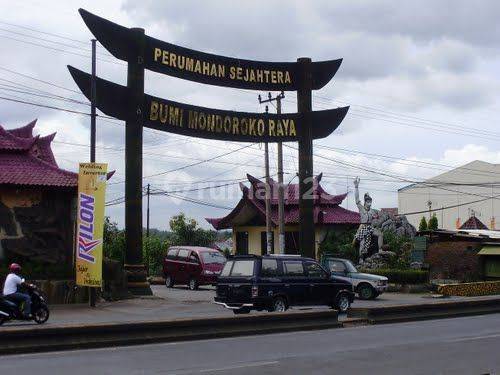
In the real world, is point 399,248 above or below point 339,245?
below

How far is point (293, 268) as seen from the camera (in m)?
21.3

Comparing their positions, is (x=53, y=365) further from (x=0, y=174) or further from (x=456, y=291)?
(x=456, y=291)

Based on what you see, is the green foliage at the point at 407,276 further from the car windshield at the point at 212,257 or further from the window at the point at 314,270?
the window at the point at 314,270

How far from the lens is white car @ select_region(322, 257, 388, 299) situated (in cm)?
2881

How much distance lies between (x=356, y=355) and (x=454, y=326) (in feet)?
21.7

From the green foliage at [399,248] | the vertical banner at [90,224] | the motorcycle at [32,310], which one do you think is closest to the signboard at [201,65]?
the vertical banner at [90,224]

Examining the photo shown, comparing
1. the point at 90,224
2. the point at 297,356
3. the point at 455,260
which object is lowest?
the point at 297,356

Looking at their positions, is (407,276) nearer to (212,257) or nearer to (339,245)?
(212,257)

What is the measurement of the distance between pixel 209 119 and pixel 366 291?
940 centimetres

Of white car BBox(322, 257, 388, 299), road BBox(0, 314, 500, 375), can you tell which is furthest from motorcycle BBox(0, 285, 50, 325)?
white car BBox(322, 257, 388, 299)

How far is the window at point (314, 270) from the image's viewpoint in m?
21.8

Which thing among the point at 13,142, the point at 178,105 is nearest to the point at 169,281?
the point at 178,105

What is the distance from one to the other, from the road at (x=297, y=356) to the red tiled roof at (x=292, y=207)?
98.1 ft

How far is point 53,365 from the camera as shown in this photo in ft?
38.2
